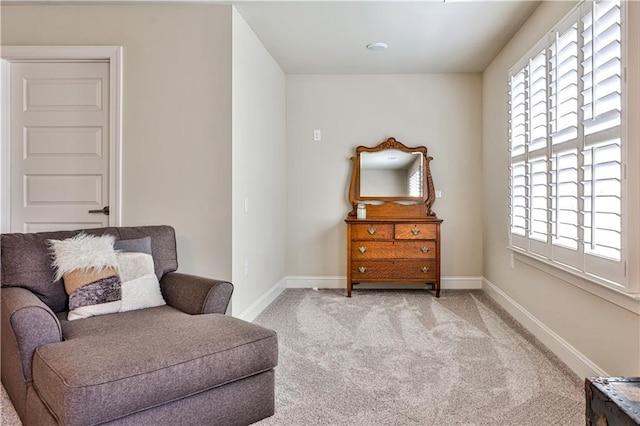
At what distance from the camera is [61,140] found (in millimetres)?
3105

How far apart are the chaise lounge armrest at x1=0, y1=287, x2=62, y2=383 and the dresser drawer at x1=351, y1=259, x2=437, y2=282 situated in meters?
3.03

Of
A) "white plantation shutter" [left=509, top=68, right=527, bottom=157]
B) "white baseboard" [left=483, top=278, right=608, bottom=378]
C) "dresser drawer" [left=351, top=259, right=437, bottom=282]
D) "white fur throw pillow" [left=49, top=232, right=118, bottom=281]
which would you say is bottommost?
"white baseboard" [left=483, top=278, right=608, bottom=378]

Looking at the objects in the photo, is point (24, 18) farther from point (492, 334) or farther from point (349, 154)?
point (492, 334)

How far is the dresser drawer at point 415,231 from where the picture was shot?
4.27 m

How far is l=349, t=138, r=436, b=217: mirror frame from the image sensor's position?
15.1 feet

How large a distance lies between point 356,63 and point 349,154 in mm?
989

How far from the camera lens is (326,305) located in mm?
3912

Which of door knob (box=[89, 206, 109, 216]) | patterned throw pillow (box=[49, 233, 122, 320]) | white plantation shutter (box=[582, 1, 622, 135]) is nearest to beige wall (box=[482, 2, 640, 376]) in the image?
white plantation shutter (box=[582, 1, 622, 135])

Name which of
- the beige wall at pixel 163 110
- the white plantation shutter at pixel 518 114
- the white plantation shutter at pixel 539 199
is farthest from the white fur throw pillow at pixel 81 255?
the white plantation shutter at pixel 518 114

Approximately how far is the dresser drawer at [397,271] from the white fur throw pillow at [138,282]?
2424mm

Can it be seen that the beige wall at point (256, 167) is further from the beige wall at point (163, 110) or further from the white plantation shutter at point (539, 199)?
the white plantation shutter at point (539, 199)

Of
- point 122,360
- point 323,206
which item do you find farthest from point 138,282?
point 323,206

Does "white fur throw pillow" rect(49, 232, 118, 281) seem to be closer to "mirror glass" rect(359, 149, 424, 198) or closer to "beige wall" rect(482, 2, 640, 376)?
"beige wall" rect(482, 2, 640, 376)

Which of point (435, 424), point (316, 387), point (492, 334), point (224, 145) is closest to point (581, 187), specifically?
point (492, 334)
